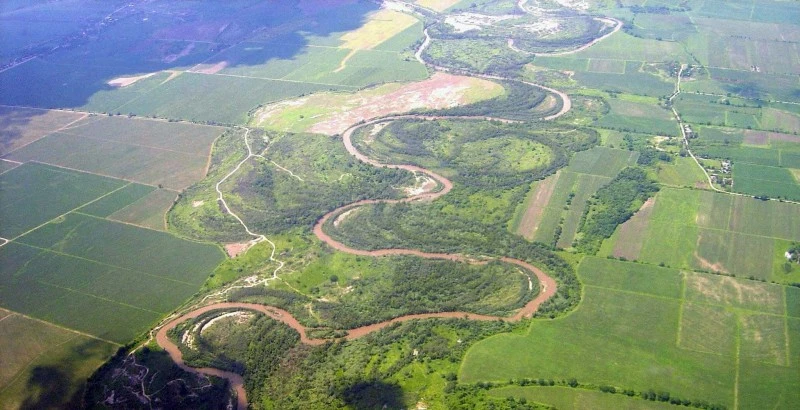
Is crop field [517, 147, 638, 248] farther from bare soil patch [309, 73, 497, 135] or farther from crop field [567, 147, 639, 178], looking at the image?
bare soil patch [309, 73, 497, 135]

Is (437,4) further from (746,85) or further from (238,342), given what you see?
(238,342)

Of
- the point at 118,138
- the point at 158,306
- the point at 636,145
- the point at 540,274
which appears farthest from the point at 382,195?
the point at 118,138

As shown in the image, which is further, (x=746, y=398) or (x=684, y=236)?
(x=684, y=236)

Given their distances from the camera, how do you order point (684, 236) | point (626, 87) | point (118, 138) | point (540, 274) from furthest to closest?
1. point (626, 87)
2. point (118, 138)
3. point (684, 236)
4. point (540, 274)

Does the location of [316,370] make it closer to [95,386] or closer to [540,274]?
[95,386]

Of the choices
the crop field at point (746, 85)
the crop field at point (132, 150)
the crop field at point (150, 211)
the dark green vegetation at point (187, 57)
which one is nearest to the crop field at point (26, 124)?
the crop field at point (132, 150)

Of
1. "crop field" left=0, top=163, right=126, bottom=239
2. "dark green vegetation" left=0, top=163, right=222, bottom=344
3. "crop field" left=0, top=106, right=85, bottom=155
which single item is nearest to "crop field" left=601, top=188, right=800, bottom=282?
"dark green vegetation" left=0, top=163, right=222, bottom=344

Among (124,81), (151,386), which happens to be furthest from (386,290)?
(124,81)
